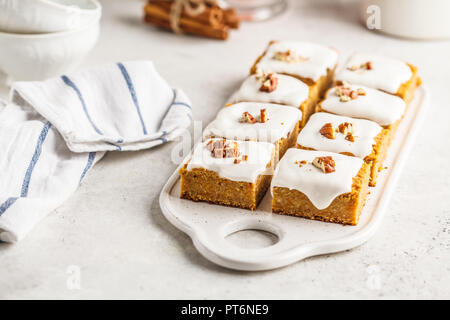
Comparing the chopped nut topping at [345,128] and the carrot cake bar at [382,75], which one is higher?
the carrot cake bar at [382,75]

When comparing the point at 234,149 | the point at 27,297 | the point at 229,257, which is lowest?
the point at 27,297

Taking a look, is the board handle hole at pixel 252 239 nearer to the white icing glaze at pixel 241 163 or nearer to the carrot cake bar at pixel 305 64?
the white icing glaze at pixel 241 163

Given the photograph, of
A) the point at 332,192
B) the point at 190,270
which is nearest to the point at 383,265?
the point at 332,192

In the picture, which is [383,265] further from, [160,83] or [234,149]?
[160,83]

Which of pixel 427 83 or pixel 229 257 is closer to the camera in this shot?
pixel 229 257

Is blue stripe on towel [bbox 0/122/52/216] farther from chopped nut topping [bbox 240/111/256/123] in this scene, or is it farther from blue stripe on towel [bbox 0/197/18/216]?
chopped nut topping [bbox 240/111/256/123]

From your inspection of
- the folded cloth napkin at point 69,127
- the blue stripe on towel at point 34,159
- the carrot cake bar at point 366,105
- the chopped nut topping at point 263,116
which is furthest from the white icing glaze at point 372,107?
the blue stripe on towel at point 34,159

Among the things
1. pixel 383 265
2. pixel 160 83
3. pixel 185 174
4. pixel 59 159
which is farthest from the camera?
pixel 160 83

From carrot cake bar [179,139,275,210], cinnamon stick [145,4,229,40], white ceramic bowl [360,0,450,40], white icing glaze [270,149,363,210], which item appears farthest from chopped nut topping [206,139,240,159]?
white ceramic bowl [360,0,450,40]

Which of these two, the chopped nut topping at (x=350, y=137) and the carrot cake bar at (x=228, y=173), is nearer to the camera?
the carrot cake bar at (x=228, y=173)
